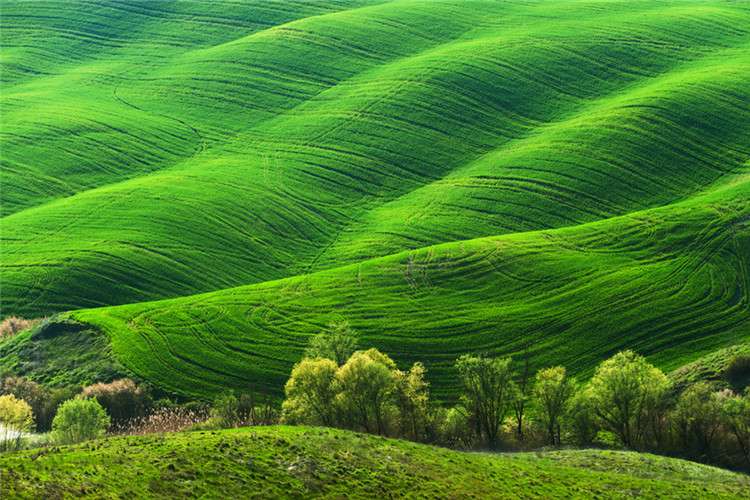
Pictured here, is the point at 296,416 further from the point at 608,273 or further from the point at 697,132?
the point at 697,132

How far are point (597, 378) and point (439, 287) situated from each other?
1098 inches

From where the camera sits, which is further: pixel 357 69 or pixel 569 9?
pixel 569 9

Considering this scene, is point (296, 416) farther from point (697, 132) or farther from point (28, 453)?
point (697, 132)

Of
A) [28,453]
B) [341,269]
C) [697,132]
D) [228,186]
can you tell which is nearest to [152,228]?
[228,186]

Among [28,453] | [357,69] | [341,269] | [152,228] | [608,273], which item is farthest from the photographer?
[357,69]

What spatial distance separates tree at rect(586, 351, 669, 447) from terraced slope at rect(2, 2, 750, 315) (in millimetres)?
44064

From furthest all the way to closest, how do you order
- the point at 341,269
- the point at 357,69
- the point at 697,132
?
the point at 357,69 → the point at 697,132 → the point at 341,269

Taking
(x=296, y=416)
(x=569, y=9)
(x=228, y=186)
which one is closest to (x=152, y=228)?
(x=228, y=186)

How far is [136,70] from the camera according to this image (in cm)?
15262

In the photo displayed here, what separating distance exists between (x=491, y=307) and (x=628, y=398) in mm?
24661

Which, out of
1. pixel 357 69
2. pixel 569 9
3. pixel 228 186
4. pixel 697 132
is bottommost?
pixel 228 186

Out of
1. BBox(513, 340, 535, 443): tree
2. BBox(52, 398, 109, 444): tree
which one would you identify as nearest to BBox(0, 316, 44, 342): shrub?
BBox(52, 398, 109, 444): tree

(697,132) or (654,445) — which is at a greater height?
(697,132)

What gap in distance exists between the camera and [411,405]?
183 ft
